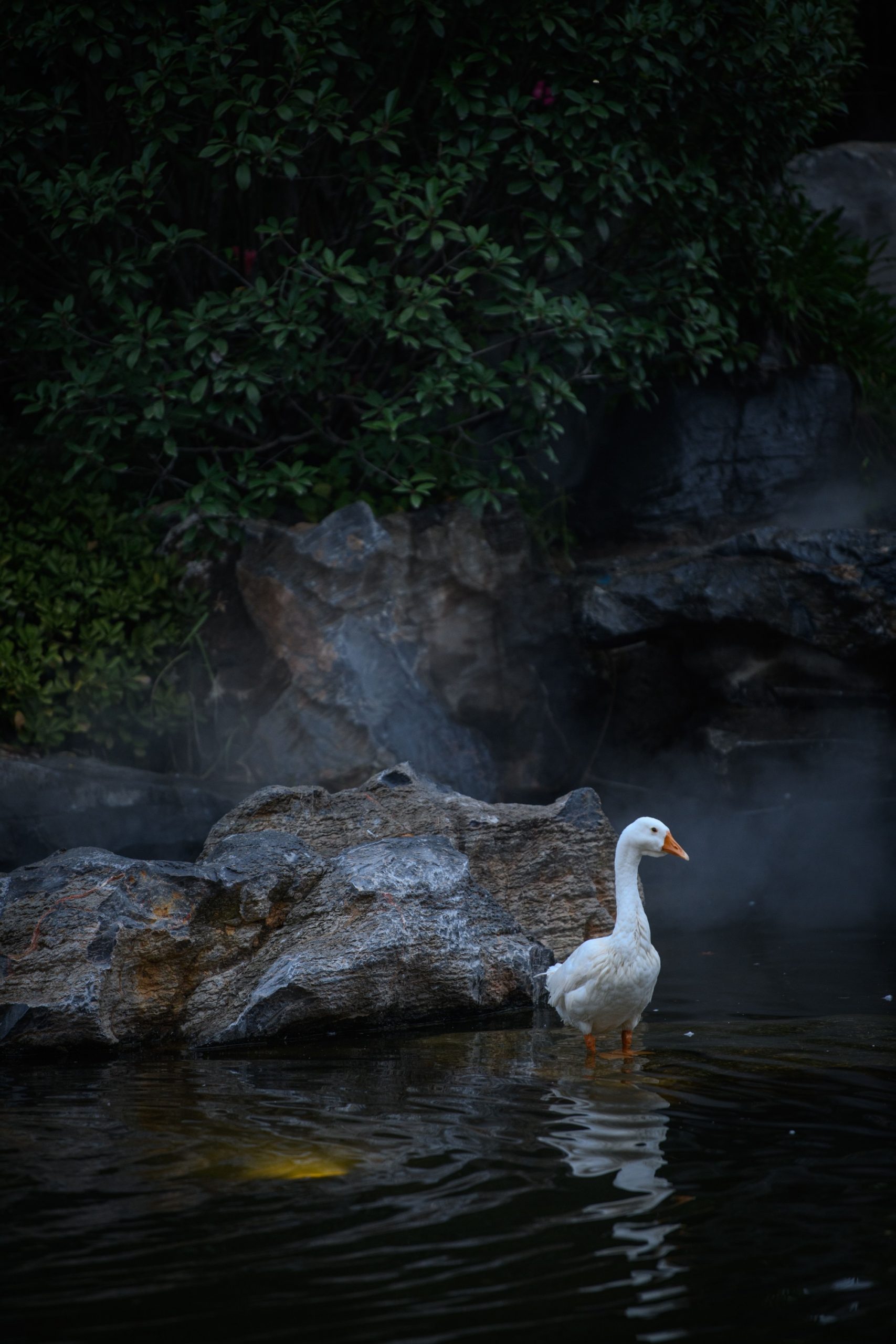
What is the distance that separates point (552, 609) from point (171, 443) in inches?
132

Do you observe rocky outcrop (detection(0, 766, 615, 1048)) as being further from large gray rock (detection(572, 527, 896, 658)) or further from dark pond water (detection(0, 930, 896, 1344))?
large gray rock (detection(572, 527, 896, 658))

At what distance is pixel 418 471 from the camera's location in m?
9.03

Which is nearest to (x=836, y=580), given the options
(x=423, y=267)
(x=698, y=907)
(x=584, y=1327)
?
(x=698, y=907)

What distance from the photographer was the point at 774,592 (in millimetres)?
9125

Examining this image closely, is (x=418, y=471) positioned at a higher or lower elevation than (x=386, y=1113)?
higher

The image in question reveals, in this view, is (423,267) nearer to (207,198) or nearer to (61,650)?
(207,198)

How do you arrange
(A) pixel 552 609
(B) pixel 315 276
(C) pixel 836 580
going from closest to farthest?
(B) pixel 315 276, (C) pixel 836 580, (A) pixel 552 609

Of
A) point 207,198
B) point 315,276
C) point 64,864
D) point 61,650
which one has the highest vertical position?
point 207,198

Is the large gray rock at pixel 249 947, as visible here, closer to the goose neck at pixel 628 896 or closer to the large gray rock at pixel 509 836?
the large gray rock at pixel 509 836

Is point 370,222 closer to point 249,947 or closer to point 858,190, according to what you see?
point 249,947

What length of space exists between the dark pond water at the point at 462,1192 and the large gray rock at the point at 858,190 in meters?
10.4

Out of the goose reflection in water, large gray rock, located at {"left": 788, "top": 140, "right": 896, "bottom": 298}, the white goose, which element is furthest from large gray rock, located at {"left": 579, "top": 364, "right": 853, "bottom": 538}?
the goose reflection in water

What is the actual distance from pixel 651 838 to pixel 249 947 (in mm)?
1861

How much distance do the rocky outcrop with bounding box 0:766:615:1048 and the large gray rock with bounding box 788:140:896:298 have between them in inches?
392
